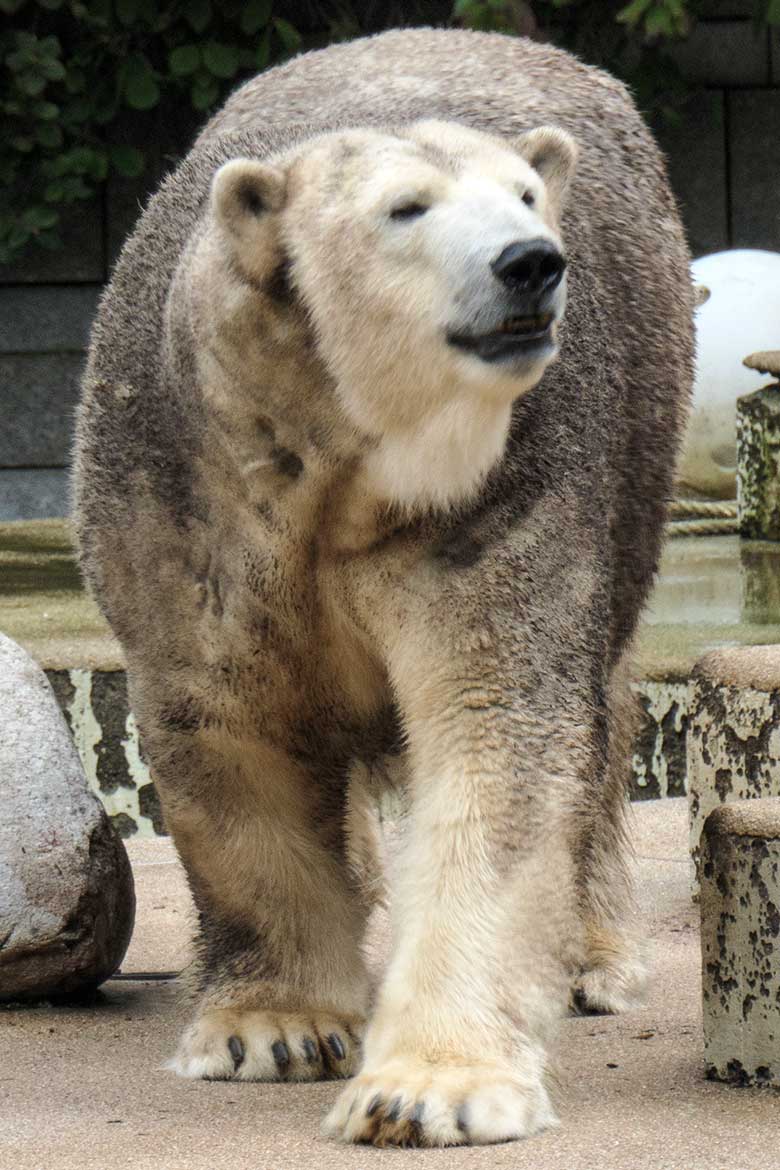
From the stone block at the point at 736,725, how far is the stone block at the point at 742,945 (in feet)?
2.55

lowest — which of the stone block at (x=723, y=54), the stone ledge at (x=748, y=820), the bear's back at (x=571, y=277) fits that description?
the stone ledge at (x=748, y=820)

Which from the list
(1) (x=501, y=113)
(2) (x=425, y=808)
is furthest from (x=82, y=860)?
(1) (x=501, y=113)

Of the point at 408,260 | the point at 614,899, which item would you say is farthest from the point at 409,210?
the point at 614,899

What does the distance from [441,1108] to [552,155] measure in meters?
1.27

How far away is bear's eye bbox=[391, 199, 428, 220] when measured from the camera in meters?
2.76

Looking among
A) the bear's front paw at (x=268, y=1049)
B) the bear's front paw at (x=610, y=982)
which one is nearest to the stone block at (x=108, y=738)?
the bear's front paw at (x=610, y=982)

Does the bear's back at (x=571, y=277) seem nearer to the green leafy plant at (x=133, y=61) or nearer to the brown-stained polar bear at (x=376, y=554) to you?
the brown-stained polar bear at (x=376, y=554)

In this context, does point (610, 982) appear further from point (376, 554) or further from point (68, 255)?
point (68, 255)

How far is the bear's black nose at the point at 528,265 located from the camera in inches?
105

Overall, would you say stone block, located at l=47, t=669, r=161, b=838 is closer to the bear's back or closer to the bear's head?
the bear's back

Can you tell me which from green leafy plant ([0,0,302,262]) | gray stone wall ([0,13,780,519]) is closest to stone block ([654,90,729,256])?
gray stone wall ([0,13,780,519])

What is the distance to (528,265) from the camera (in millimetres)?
2672

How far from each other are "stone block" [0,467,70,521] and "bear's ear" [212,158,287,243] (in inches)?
282

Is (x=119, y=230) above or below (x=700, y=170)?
below
